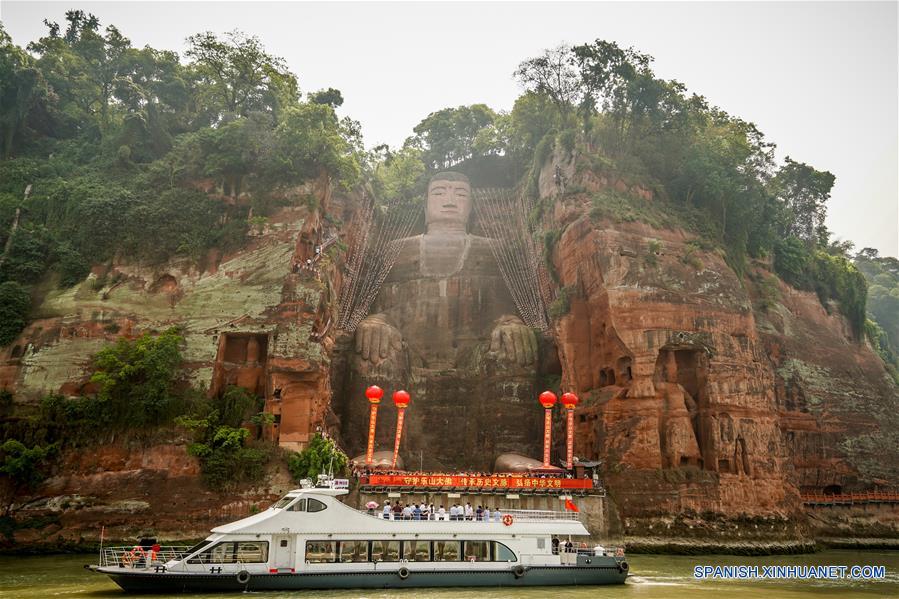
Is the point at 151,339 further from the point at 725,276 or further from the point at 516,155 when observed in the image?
the point at 516,155

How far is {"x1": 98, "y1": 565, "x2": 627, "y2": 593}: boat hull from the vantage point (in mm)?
19047

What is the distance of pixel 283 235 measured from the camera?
38969 millimetres

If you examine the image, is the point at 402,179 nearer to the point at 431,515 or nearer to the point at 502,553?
the point at 431,515

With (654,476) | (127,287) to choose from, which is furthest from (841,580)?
(127,287)

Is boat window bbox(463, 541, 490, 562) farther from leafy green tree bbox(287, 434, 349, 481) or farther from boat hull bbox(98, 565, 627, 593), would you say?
leafy green tree bbox(287, 434, 349, 481)

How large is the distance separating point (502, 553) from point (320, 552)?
5716 mm

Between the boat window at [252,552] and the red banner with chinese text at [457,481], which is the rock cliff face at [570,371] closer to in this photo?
the red banner with chinese text at [457,481]

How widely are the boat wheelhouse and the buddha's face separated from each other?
37936mm

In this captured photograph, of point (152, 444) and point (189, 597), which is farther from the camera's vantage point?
point (152, 444)

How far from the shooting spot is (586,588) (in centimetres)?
2202

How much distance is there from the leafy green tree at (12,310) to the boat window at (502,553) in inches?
1129

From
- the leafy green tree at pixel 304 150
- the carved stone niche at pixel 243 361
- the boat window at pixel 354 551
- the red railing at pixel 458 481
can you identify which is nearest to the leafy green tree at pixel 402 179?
the leafy green tree at pixel 304 150

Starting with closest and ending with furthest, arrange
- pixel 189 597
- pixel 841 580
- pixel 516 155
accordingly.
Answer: pixel 189 597 → pixel 841 580 → pixel 516 155

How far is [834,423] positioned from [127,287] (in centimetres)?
4579
